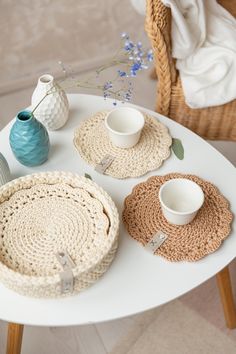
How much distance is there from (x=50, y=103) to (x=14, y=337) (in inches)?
20.0

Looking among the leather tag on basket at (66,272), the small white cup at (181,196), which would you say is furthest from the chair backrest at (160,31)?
the leather tag on basket at (66,272)

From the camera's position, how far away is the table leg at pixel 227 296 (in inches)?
45.1

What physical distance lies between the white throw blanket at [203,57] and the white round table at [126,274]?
0.22m

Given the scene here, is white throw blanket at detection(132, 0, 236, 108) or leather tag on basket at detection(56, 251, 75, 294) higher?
white throw blanket at detection(132, 0, 236, 108)

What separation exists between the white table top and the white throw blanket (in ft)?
0.72

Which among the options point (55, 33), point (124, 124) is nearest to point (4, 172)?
point (124, 124)

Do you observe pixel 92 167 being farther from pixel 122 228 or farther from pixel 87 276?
pixel 87 276

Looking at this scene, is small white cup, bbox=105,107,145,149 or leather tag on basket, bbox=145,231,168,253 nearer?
leather tag on basket, bbox=145,231,168,253

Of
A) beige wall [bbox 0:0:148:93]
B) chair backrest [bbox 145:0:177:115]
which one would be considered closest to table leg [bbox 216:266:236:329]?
chair backrest [bbox 145:0:177:115]

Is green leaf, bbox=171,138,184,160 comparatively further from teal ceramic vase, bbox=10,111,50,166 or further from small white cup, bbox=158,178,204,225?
teal ceramic vase, bbox=10,111,50,166

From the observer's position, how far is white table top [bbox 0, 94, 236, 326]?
896 millimetres

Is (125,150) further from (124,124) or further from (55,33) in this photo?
(55,33)

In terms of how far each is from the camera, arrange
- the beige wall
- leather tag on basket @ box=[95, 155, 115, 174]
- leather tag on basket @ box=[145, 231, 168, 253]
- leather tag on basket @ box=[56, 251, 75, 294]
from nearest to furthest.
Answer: leather tag on basket @ box=[56, 251, 75, 294]
leather tag on basket @ box=[145, 231, 168, 253]
leather tag on basket @ box=[95, 155, 115, 174]
the beige wall

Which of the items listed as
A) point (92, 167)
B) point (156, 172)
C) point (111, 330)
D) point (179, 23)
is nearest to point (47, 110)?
point (92, 167)
